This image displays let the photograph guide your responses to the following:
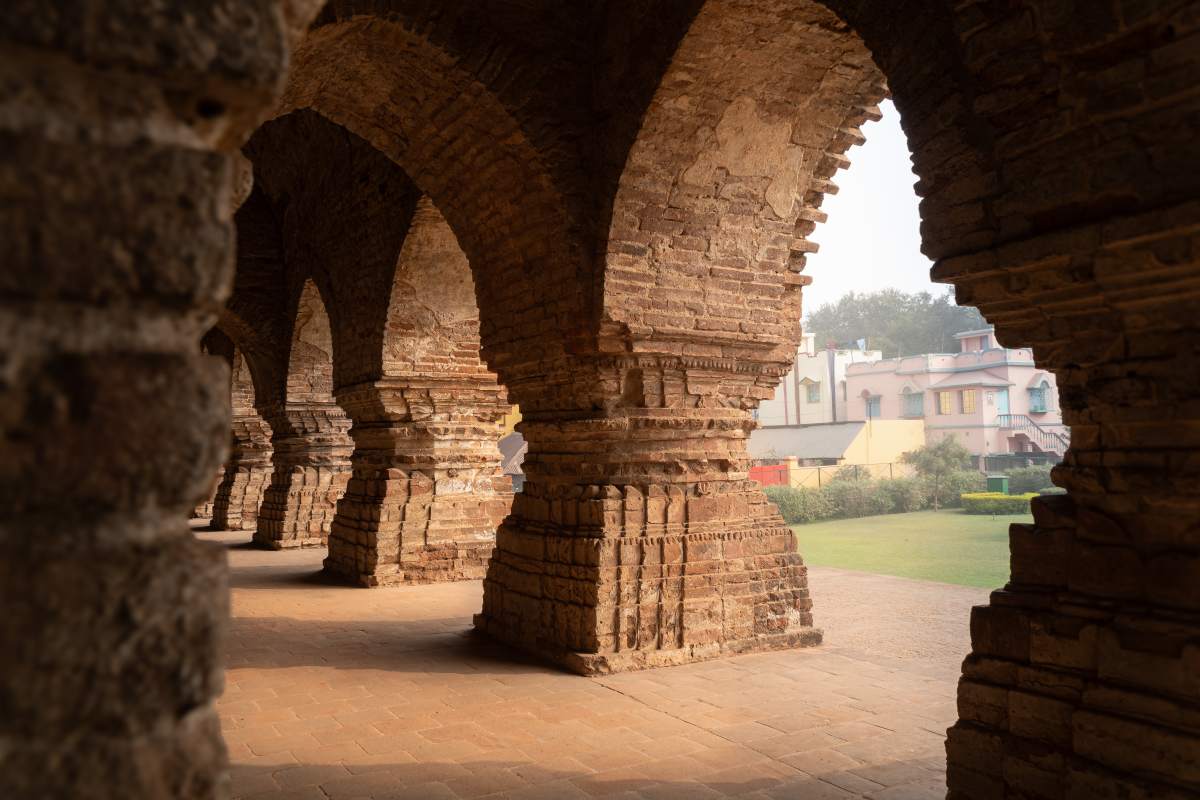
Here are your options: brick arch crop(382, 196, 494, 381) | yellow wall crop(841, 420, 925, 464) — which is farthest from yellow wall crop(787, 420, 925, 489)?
brick arch crop(382, 196, 494, 381)

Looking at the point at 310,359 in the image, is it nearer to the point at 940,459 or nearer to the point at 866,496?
the point at 866,496

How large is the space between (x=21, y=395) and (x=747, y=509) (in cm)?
501

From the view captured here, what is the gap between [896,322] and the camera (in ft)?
125

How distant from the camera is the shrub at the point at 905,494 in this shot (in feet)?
54.4

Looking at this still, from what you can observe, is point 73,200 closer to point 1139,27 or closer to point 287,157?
point 1139,27

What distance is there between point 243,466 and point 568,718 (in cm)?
1219

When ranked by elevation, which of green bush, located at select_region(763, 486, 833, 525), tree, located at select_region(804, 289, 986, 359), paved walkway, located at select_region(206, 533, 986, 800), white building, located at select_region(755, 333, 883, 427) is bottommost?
paved walkway, located at select_region(206, 533, 986, 800)

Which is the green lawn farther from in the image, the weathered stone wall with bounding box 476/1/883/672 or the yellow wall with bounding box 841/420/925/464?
the weathered stone wall with bounding box 476/1/883/672

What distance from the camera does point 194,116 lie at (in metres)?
1.16

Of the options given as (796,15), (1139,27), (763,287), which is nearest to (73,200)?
(1139,27)

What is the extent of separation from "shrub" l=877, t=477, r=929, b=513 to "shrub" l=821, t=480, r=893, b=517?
0.14 metres

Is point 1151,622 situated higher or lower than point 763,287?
lower

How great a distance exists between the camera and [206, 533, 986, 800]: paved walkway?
3.48 metres

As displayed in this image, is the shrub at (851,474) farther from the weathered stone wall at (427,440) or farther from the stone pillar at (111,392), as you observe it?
the stone pillar at (111,392)
